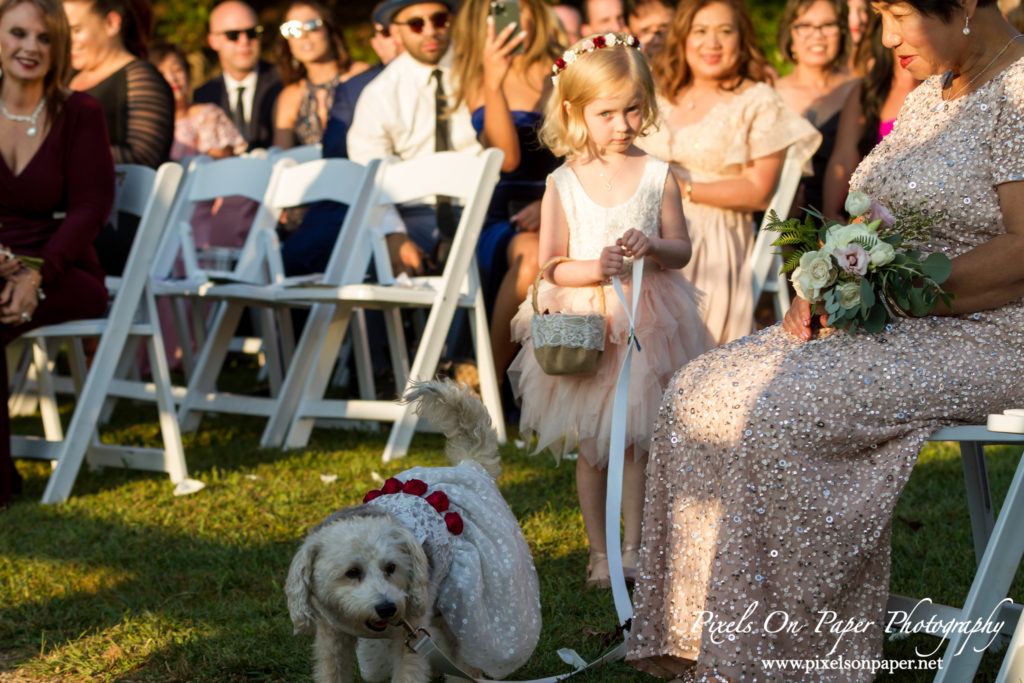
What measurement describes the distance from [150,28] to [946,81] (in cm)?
512

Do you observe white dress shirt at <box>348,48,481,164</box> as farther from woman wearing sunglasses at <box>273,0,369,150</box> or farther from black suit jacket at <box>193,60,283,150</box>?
black suit jacket at <box>193,60,283,150</box>

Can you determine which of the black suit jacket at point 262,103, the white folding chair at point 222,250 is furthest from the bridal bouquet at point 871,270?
the black suit jacket at point 262,103

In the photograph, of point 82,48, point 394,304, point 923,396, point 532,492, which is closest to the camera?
point 923,396

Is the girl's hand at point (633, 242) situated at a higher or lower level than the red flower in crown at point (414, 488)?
higher

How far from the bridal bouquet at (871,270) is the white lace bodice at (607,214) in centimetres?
90

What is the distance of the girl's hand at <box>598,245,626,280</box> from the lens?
3.46 metres

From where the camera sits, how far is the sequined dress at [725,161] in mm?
5016

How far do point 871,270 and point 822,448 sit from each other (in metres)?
0.45

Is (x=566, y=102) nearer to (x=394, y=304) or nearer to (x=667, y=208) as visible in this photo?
(x=667, y=208)

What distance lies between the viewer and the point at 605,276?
3568mm

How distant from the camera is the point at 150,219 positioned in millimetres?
5148

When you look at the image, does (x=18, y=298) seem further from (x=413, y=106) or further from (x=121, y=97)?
(x=413, y=106)

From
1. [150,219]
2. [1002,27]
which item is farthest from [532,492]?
[1002,27]

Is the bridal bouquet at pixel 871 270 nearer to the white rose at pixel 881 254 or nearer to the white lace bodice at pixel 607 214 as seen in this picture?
the white rose at pixel 881 254
